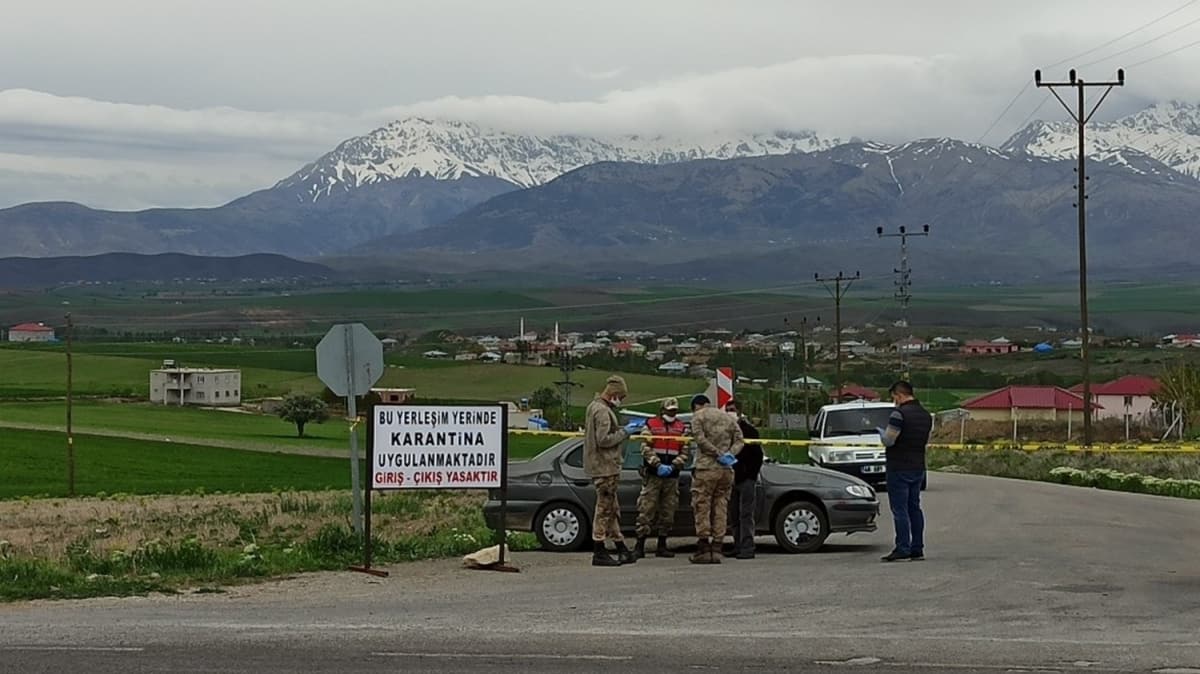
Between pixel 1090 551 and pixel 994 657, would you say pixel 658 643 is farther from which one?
pixel 1090 551

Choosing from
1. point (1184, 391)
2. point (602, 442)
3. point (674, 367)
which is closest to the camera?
point (602, 442)

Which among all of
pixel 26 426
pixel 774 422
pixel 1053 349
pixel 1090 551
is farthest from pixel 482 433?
pixel 1053 349

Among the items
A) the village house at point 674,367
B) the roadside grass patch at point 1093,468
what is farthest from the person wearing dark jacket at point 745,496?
the village house at point 674,367

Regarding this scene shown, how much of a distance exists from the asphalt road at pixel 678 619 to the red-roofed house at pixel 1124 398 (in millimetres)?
83617

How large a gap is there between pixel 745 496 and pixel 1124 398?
8670cm

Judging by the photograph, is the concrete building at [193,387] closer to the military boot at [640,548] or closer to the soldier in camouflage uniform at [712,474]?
the military boot at [640,548]

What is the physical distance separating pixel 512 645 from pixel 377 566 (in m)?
5.67

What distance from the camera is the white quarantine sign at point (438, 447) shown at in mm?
16609

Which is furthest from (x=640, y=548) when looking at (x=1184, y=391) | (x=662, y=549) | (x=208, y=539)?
(x=1184, y=391)

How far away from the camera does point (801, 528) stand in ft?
62.0

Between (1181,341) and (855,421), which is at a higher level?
(1181,341)

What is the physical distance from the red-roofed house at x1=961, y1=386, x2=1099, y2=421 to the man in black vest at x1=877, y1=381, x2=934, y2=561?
77.9m

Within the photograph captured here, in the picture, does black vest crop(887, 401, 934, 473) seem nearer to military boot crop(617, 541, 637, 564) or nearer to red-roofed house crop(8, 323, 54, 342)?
military boot crop(617, 541, 637, 564)

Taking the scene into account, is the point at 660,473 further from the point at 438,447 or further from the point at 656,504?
the point at 438,447
